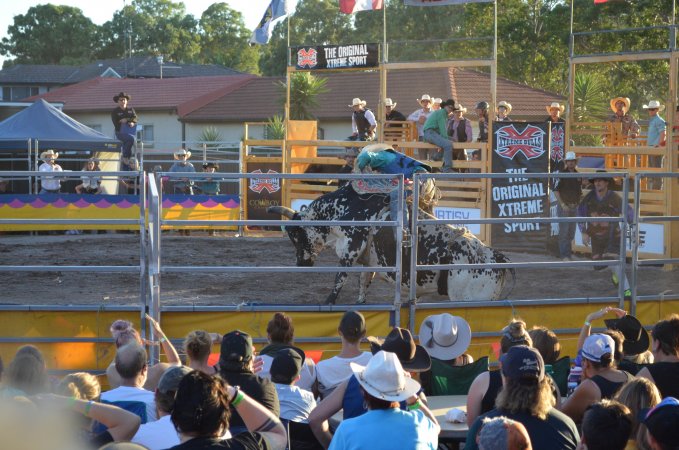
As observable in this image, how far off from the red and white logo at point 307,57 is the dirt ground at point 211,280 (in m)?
4.43

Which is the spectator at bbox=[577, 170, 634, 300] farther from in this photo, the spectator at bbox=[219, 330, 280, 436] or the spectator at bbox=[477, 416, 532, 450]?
the spectator at bbox=[477, 416, 532, 450]

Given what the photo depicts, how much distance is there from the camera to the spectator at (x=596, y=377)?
5676 millimetres

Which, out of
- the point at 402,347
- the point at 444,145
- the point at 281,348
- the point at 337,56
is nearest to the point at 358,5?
the point at 337,56

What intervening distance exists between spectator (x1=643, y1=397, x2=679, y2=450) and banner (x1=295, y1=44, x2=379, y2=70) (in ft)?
49.5

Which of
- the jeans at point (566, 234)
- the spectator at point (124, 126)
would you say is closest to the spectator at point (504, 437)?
the jeans at point (566, 234)

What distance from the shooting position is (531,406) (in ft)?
15.3

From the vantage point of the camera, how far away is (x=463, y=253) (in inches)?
405

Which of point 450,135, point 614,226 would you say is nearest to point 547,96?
point 450,135

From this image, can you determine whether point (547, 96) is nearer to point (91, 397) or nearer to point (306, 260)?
point (306, 260)

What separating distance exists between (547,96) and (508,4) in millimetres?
4060

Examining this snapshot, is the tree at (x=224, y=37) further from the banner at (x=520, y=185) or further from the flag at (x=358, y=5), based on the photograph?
the banner at (x=520, y=185)

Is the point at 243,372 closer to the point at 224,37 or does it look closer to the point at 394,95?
the point at 394,95

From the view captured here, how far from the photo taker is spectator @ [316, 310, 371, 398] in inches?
251

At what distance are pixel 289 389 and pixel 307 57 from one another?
1418 cm
